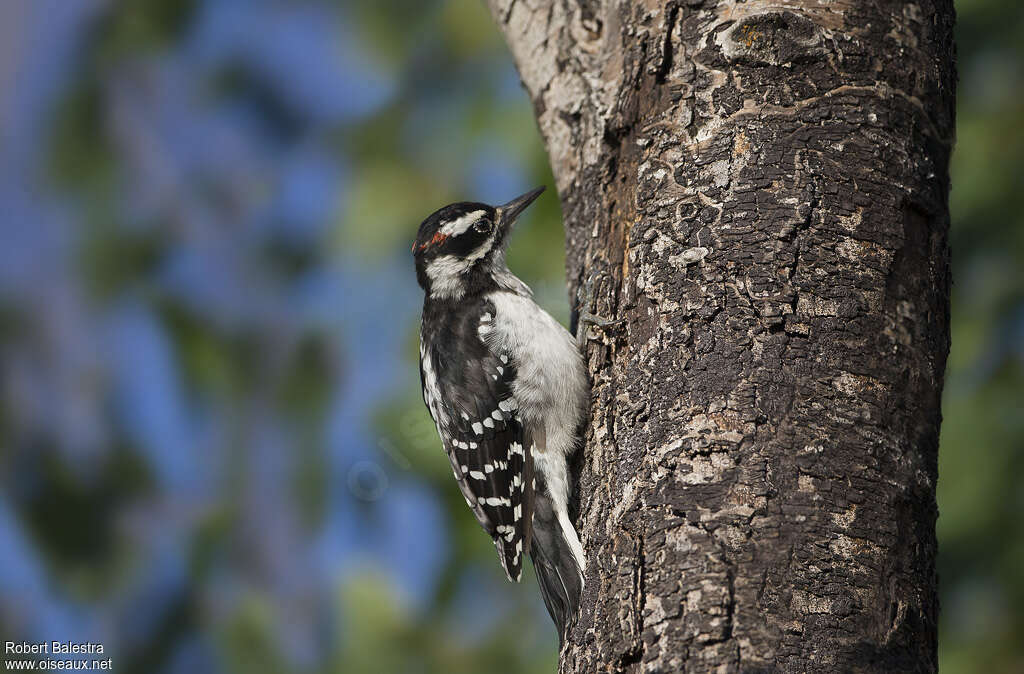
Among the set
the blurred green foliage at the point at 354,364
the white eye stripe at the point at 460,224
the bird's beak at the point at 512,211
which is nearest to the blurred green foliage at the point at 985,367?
the blurred green foliage at the point at 354,364

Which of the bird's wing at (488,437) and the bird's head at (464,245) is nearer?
the bird's wing at (488,437)

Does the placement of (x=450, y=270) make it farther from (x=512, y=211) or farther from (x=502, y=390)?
(x=502, y=390)

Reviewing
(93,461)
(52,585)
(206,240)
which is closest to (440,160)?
(206,240)

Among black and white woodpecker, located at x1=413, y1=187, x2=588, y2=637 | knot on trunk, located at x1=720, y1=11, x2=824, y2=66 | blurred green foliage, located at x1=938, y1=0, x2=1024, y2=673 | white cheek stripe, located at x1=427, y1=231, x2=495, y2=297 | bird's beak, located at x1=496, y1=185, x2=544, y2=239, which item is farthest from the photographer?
bird's beak, located at x1=496, y1=185, x2=544, y2=239

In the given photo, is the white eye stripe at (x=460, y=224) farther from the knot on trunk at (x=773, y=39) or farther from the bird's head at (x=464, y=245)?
the knot on trunk at (x=773, y=39)

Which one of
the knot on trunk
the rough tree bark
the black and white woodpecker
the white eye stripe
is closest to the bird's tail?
the black and white woodpecker

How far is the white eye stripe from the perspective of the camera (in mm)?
4266

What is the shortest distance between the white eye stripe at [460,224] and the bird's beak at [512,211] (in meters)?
0.09

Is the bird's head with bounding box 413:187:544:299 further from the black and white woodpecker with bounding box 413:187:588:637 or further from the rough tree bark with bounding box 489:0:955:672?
the rough tree bark with bounding box 489:0:955:672

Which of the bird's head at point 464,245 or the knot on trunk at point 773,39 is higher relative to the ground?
the bird's head at point 464,245

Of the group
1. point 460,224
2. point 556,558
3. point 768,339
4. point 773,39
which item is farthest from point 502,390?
point 773,39

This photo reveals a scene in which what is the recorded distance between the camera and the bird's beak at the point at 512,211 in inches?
171

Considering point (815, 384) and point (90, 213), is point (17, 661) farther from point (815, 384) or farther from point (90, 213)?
point (815, 384)

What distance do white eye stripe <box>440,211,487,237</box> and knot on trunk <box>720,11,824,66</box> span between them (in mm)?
1641
